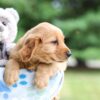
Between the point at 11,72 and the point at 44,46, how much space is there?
0.61 ft

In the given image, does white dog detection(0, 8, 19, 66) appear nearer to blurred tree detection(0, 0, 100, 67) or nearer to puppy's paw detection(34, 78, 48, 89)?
puppy's paw detection(34, 78, 48, 89)

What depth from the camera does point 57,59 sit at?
205 centimetres

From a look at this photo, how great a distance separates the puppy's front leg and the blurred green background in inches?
258

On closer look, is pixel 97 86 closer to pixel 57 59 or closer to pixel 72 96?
pixel 72 96

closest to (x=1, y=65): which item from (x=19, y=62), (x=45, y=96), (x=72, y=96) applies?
(x=19, y=62)

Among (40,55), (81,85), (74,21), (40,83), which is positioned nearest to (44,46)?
(40,55)

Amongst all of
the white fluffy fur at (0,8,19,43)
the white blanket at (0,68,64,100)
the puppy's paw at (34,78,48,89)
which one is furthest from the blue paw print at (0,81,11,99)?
the white fluffy fur at (0,8,19,43)

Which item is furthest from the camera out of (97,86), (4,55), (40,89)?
(97,86)

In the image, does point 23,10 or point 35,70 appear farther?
point 23,10

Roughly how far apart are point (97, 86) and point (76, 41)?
2408mm

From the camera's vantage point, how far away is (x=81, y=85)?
739cm

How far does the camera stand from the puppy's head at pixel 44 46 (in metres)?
2.03

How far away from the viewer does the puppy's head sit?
2.03m

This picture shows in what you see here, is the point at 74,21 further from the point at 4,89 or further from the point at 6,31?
the point at 4,89
